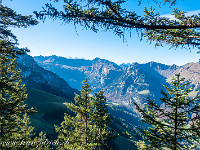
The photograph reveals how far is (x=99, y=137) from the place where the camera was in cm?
1403

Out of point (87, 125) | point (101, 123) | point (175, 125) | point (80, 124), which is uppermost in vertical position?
point (175, 125)

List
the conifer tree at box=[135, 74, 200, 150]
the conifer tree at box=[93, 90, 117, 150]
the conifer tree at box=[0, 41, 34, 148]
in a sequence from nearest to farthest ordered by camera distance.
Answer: the conifer tree at box=[135, 74, 200, 150] → the conifer tree at box=[0, 41, 34, 148] → the conifer tree at box=[93, 90, 117, 150]

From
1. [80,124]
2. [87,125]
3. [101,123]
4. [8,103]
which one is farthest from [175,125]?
[8,103]

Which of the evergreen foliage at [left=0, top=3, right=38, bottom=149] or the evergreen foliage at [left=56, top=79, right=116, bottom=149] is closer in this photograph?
the evergreen foliage at [left=0, top=3, right=38, bottom=149]

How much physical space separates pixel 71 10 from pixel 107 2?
4.69 feet

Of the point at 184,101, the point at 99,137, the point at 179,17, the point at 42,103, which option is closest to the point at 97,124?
the point at 99,137

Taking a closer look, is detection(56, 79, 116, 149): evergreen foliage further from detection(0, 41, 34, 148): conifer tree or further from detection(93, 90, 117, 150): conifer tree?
detection(0, 41, 34, 148): conifer tree

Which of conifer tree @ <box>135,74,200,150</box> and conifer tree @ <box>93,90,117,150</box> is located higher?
conifer tree @ <box>135,74,200,150</box>

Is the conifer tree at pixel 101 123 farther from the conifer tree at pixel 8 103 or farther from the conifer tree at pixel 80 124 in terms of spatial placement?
the conifer tree at pixel 8 103

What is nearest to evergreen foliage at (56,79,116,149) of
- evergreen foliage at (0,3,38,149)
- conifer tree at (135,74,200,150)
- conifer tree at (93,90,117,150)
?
conifer tree at (93,90,117,150)

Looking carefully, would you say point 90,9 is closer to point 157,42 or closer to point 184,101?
point 157,42

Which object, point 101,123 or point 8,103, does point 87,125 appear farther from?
point 8,103

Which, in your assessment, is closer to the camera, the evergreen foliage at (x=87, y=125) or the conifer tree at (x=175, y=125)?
the conifer tree at (x=175, y=125)

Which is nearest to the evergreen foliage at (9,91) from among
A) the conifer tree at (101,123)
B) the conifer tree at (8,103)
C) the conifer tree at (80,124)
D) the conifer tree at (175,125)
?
the conifer tree at (8,103)
